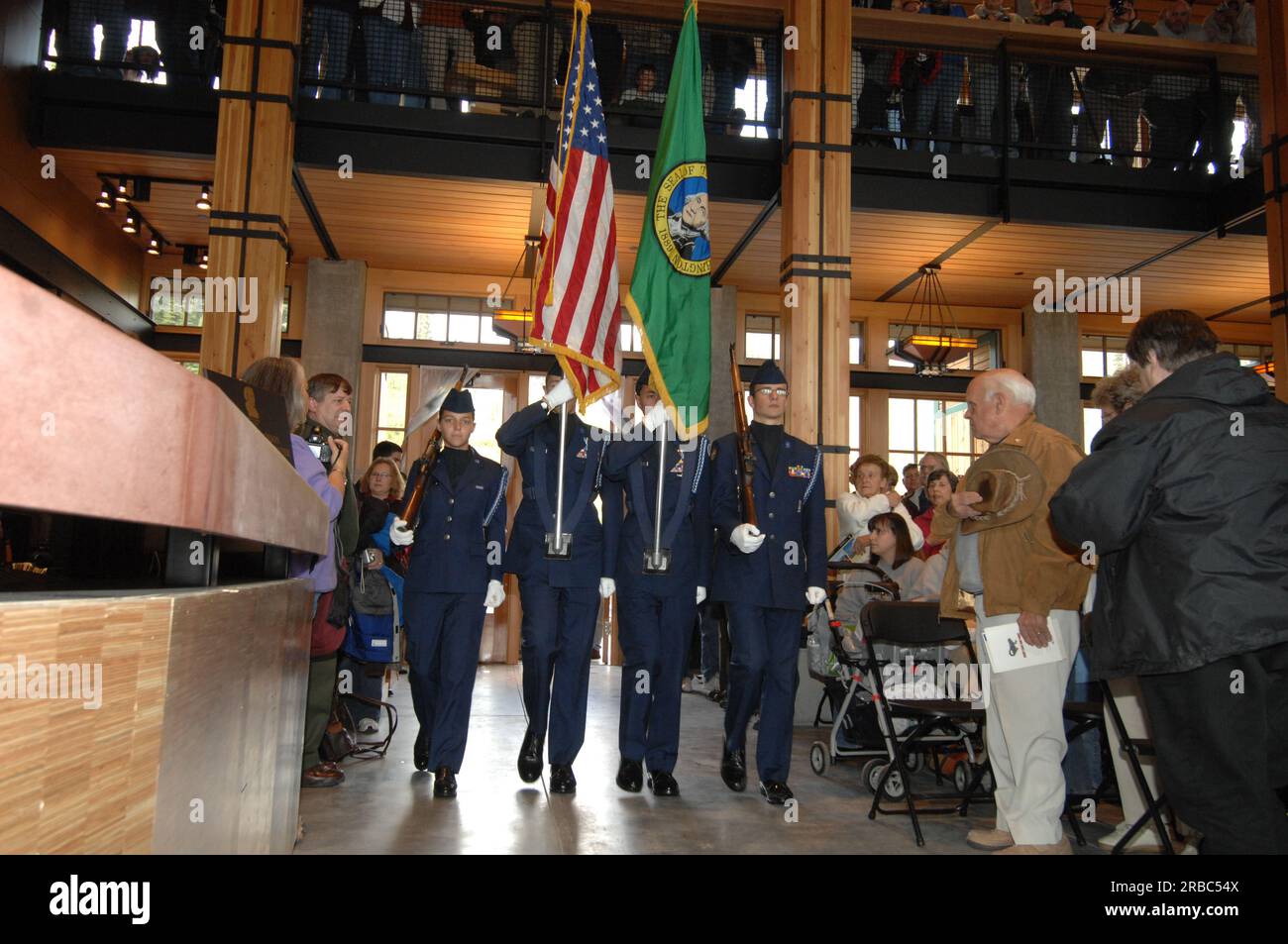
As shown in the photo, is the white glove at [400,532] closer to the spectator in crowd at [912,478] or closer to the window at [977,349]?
the spectator in crowd at [912,478]

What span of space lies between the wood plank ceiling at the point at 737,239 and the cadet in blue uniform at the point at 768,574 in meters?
4.19

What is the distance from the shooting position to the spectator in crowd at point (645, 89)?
8.73 m

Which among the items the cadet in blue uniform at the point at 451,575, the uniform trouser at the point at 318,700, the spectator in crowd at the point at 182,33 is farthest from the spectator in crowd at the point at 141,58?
the uniform trouser at the point at 318,700

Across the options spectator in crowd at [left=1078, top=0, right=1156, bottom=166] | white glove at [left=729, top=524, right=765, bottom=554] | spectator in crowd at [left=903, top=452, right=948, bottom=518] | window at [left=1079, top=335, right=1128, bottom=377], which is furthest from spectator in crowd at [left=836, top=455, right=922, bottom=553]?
window at [left=1079, top=335, right=1128, bottom=377]

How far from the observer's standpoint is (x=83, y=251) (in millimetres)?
8828

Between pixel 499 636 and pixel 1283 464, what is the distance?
870 cm

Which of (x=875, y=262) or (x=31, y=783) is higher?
(x=875, y=262)

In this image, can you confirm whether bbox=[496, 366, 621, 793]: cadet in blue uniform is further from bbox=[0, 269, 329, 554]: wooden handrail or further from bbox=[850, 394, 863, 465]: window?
bbox=[850, 394, 863, 465]: window

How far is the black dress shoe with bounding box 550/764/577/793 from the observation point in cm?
442

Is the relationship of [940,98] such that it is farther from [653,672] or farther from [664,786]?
[664,786]

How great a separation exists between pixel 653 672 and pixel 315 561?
2486 millimetres

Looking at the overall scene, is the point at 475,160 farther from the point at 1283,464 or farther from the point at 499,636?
the point at 1283,464
